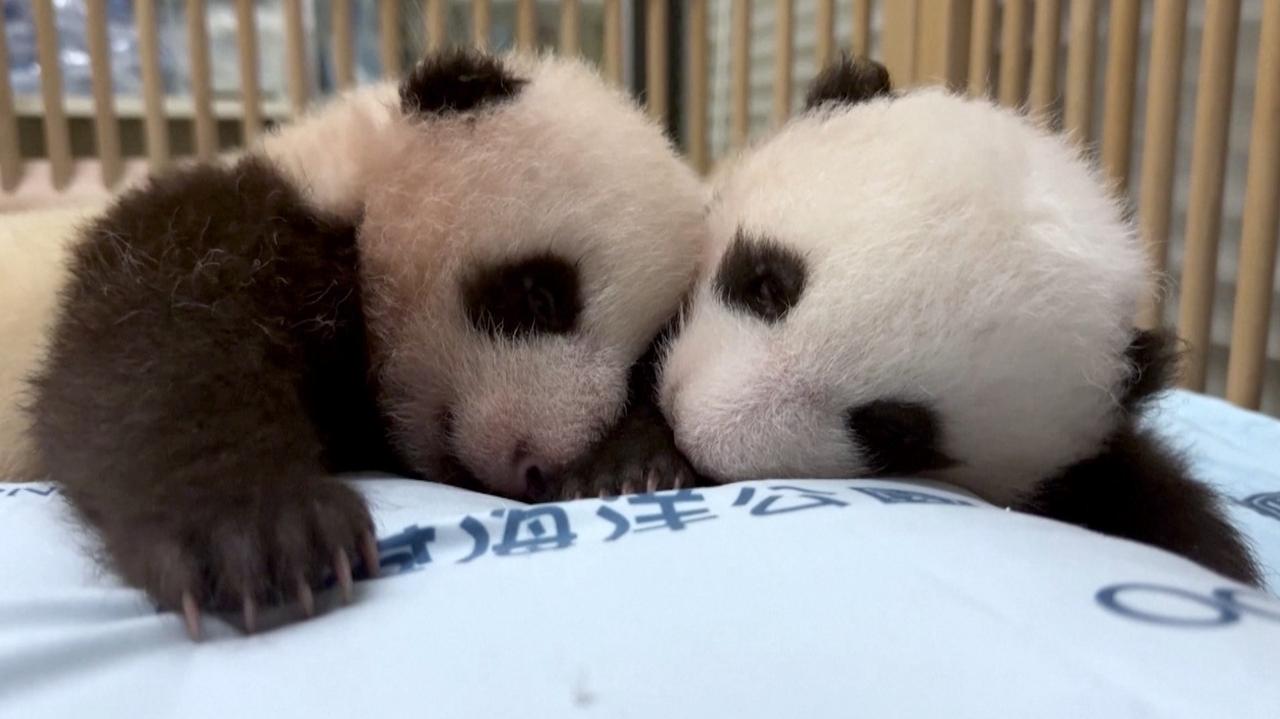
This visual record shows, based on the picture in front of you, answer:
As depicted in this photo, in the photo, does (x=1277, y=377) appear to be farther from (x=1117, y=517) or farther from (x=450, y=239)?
(x=450, y=239)

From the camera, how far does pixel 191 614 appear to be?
23.4 inches

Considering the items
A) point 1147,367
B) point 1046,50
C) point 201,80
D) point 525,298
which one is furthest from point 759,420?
point 201,80

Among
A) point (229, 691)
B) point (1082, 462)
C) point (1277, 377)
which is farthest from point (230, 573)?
point (1277, 377)

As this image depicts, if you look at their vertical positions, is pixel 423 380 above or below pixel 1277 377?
above

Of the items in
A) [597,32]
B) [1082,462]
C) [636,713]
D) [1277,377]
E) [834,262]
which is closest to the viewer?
[636,713]

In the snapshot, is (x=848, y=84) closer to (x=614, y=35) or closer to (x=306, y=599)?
(x=306, y=599)

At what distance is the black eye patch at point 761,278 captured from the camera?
876 millimetres

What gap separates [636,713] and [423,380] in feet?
1.74

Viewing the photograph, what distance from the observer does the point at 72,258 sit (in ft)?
3.06

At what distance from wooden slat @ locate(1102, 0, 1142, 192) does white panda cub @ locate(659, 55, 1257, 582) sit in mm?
871

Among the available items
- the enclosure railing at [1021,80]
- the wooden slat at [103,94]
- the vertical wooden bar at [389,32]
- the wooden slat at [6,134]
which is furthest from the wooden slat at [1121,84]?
the wooden slat at [6,134]

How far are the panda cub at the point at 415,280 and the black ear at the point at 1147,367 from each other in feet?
1.26

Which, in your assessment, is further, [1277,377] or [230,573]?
[1277,377]

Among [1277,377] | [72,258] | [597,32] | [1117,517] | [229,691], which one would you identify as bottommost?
[1277,377]
